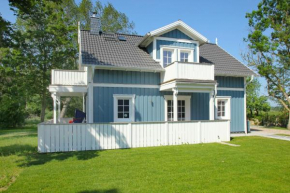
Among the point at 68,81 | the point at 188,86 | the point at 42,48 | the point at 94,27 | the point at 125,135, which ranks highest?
the point at 42,48

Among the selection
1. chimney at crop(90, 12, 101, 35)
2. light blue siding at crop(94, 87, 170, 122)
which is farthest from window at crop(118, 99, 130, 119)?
chimney at crop(90, 12, 101, 35)

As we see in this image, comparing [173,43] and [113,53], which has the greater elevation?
[173,43]

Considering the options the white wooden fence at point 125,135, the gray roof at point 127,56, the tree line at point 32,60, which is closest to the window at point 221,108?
the gray roof at point 127,56

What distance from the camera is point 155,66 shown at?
1229 cm

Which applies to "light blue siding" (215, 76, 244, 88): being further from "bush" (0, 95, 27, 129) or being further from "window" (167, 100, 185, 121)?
"bush" (0, 95, 27, 129)

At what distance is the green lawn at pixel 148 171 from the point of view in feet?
16.3

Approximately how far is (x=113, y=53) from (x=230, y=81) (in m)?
7.84

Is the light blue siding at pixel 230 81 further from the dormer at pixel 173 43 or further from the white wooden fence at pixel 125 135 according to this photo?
the white wooden fence at pixel 125 135

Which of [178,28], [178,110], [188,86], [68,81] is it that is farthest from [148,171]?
[178,28]

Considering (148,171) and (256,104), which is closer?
(148,171)

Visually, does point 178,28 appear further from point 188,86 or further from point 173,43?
point 188,86

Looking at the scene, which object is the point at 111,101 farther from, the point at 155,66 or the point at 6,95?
the point at 6,95

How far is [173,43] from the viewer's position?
13.0m

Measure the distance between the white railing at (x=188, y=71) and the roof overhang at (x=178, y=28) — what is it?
83.3 inches
